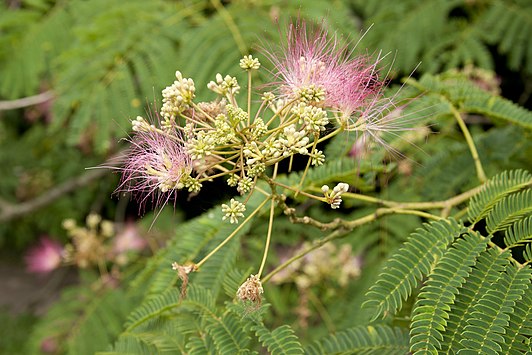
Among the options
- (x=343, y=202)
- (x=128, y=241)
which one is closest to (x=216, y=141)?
(x=343, y=202)

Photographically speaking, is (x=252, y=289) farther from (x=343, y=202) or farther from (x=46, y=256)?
(x=46, y=256)

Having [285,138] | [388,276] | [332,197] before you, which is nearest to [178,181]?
[285,138]

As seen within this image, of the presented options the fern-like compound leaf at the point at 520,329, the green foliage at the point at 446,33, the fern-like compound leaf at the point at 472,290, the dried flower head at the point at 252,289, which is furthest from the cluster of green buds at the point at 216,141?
the green foliage at the point at 446,33

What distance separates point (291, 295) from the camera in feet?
11.9

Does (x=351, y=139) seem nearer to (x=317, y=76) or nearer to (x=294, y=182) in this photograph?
(x=294, y=182)

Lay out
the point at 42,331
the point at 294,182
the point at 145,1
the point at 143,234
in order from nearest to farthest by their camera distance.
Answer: the point at 294,182 → the point at 145,1 → the point at 42,331 → the point at 143,234

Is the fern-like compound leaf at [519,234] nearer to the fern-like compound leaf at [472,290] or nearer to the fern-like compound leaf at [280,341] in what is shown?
the fern-like compound leaf at [472,290]

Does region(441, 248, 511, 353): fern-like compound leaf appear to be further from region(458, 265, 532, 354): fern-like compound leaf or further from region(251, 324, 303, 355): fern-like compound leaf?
region(251, 324, 303, 355): fern-like compound leaf

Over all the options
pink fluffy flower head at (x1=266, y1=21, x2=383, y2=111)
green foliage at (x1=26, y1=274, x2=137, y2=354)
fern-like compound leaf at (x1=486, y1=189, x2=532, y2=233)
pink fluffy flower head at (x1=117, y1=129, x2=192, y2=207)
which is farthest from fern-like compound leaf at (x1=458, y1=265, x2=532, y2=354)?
green foliage at (x1=26, y1=274, x2=137, y2=354)

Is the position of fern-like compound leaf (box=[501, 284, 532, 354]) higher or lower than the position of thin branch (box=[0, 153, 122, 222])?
higher

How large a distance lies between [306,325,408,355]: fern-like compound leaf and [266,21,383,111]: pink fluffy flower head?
0.69 m

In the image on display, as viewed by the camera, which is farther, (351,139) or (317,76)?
(351,139)

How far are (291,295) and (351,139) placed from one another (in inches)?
60.0

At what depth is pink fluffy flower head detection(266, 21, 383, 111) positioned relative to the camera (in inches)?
66.4
